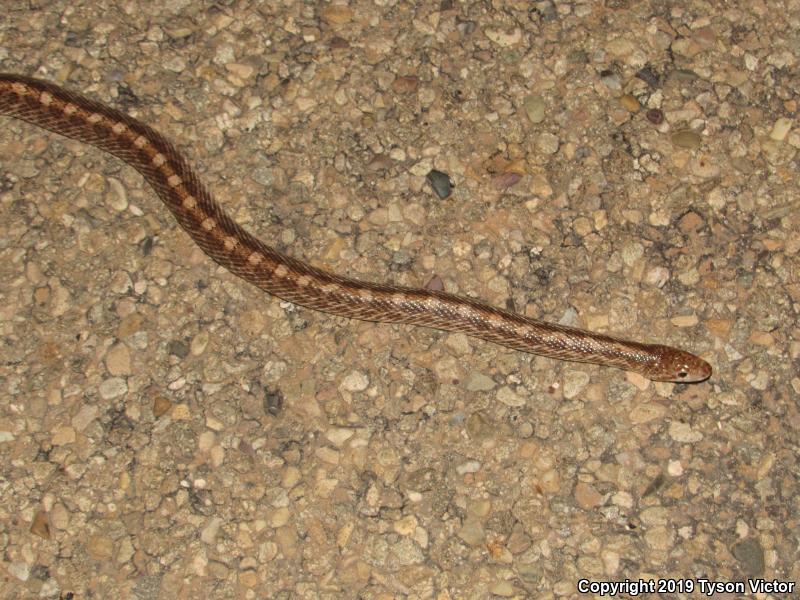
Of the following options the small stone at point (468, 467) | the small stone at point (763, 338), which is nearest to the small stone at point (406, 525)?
the small stone at point (468, 467)

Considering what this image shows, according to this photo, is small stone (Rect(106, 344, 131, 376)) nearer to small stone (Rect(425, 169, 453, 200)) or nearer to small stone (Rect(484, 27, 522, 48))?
small stone (Rect(425, 169, 453, 200))

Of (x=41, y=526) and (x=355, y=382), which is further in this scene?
(x=355, y=382)

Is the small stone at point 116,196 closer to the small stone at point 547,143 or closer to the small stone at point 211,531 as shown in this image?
the small stone at point 211,531

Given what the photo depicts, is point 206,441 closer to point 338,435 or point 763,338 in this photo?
point 338,435

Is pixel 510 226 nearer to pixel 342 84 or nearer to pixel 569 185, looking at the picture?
pixel 569 185

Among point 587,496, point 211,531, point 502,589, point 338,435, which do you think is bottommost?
point 211,531

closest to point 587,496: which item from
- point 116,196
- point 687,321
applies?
point 687,321
